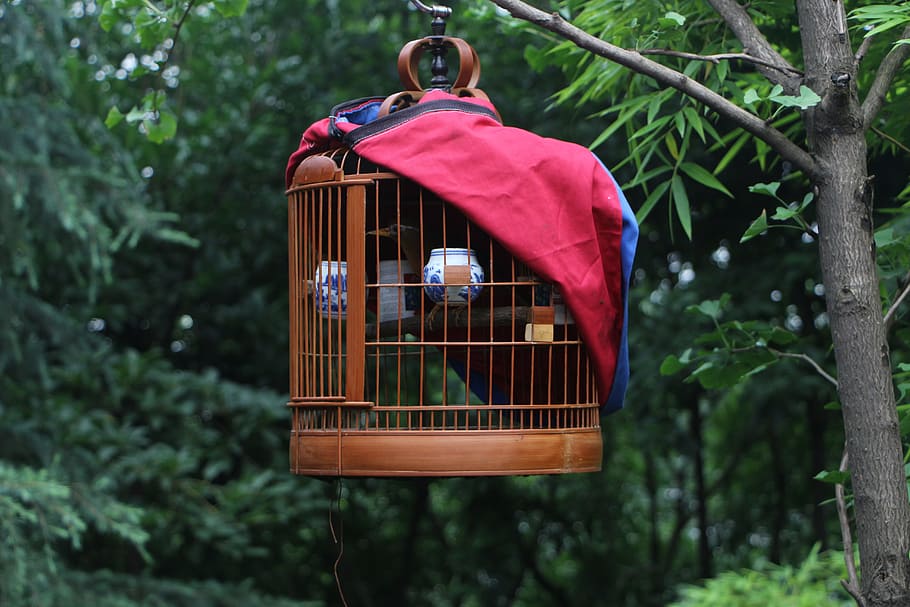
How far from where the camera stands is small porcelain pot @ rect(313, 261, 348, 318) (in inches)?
61.0

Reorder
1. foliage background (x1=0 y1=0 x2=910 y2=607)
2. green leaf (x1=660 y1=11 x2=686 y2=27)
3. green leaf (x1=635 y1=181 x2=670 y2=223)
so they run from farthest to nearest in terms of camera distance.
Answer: foliage background (x1=0 y1=0 x2=910 y2=607) → green leaf (x1=635 y1=181 x2=670 y2=223) → green leaf (x1=660 y1=11 x2=686 y2=27)

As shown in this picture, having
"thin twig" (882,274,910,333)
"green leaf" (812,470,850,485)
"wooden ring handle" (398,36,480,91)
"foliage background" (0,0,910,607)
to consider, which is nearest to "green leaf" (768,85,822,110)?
"thin twig" (882,274,910,333)

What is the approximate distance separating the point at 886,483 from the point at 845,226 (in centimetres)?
37

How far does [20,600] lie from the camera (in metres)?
3.59

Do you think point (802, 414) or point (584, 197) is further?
point (802, 414)

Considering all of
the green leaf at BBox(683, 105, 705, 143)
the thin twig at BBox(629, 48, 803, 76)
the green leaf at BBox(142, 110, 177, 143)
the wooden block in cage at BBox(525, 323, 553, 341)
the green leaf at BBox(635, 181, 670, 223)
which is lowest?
the wooden block in cage at BBox(525, 323, 553, 341)

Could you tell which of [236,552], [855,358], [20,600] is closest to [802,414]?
[236,552]

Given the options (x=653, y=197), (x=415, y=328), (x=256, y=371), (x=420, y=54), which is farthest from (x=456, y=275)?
(x=256, y=371)

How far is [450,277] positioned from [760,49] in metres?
0.62

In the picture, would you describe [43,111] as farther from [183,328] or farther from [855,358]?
[855,358]

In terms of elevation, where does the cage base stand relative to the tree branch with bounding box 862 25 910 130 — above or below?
below

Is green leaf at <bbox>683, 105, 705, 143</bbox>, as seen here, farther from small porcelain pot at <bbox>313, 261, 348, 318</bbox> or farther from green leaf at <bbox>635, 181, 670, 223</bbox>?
small porcelain pot at <bbox>313, 261, 348, 318</bbox>

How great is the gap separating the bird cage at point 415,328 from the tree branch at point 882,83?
542 mm

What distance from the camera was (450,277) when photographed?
1.49 metres
